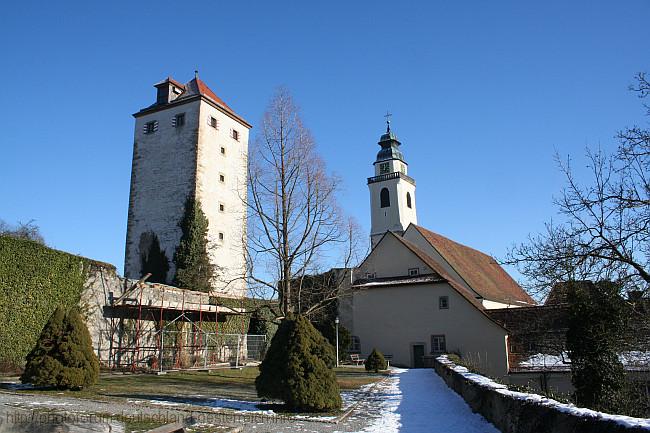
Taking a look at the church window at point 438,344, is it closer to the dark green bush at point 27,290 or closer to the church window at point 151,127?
the dark green bush at point 27,290

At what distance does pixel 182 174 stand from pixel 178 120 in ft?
14.6

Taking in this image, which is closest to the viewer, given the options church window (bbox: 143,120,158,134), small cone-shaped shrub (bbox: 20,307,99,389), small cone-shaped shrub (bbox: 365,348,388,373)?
small cone-shaped shrub (bbox: 20,307,99,389)

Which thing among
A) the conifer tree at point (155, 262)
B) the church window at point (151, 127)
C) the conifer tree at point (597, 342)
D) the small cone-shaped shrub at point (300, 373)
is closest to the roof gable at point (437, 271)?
the conifer tree at point (155, 262)

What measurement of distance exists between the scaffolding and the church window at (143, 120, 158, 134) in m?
15.8

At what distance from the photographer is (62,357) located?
13016 millimetres

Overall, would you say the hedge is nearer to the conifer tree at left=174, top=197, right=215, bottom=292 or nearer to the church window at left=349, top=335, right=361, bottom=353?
the conifer tree at left=174, top=197, right=215, bottom=292

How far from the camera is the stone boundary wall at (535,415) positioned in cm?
559

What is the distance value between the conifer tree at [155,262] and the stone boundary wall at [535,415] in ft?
81.9

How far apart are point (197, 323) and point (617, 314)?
2012cm

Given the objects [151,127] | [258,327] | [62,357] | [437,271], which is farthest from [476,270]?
[62,357]

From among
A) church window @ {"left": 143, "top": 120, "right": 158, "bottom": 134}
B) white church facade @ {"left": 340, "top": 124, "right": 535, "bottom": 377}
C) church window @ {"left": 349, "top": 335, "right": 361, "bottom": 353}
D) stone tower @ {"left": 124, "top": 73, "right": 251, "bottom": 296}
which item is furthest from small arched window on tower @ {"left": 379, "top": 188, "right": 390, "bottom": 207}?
church window @ {"left": 143, "top": 120, "right": 158, "bottom": 134}

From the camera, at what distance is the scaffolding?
22609mm

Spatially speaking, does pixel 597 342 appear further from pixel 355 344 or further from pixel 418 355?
pixel 355 344

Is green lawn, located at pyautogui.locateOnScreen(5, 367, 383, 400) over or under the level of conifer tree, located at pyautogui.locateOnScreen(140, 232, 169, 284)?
under
